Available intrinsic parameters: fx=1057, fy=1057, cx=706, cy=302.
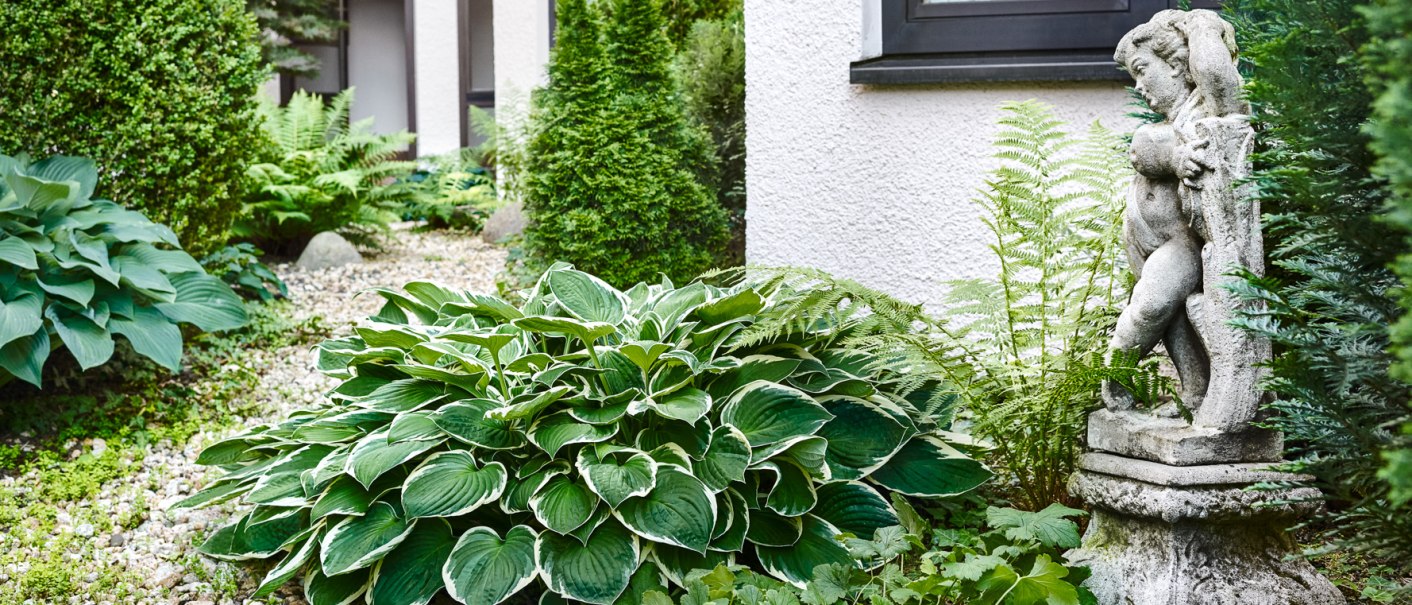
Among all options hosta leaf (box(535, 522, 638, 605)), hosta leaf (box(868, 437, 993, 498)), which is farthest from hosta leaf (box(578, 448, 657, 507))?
hosta leaf (box(868, 437, 993, 498))

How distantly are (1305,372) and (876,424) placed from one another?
1.13 m

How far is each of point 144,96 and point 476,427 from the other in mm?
2696

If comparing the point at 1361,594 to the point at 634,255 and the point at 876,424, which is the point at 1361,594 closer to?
the point at 876,424

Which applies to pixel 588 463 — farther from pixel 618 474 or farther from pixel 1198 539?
pixel 1198 539

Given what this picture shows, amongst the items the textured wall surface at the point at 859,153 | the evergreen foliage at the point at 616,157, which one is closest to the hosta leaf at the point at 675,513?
the textured wall surface at the point at 859,153

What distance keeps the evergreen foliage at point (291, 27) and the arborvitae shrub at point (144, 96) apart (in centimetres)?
628

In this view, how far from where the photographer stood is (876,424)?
2.70 metres

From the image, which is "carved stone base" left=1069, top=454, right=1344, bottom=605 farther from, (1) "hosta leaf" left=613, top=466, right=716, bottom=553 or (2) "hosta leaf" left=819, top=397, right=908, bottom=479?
(1) "hosta leaf" left=613, top=466, right=716, bottom=553

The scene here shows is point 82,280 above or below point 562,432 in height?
above

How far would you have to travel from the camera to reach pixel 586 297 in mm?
3000

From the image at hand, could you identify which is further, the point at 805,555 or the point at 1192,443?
the point at 805,555

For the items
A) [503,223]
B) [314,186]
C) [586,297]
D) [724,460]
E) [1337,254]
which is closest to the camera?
[1337,254]

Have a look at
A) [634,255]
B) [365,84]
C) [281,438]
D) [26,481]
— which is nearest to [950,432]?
[281,438]

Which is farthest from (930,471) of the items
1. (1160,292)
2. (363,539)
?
(363,539)
